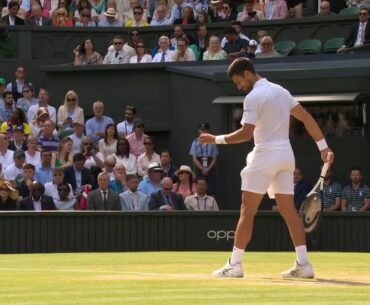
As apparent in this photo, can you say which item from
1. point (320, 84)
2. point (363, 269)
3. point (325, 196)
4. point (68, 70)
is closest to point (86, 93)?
point (68, 70)

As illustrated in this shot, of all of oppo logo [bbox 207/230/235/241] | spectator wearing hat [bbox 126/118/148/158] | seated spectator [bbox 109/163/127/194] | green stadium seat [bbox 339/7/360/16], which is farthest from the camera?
green stadium seat [bbox 339/7/360/16]

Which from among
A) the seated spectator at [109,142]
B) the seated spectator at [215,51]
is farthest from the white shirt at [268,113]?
the seated spectator at [215,51]

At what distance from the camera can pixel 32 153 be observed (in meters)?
20.3

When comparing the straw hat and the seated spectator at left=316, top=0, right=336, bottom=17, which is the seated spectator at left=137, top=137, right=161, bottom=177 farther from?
the seated spectator at left=316, top=0, right=336, bottom=17

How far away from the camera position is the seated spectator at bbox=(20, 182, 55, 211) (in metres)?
18.5

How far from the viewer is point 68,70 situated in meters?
24.5

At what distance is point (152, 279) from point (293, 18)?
46.7 feet

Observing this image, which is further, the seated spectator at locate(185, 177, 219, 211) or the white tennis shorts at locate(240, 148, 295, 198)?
the seated spectator at locate(185, 177, 219, 211)

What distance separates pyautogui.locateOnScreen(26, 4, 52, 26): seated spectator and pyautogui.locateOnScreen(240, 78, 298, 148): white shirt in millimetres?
15918

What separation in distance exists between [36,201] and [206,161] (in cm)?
374

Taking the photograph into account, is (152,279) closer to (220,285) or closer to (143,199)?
(220,285)

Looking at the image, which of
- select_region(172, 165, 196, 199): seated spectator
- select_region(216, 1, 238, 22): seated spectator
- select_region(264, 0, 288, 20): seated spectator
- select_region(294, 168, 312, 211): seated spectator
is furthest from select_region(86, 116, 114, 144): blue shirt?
select_region(264, 0, 288, 20): seated spectator

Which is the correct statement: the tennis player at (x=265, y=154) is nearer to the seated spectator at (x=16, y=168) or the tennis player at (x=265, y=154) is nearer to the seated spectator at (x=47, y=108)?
the seated spectator at (x=16, y=168)

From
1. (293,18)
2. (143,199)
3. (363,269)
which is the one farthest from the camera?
(293,18)
